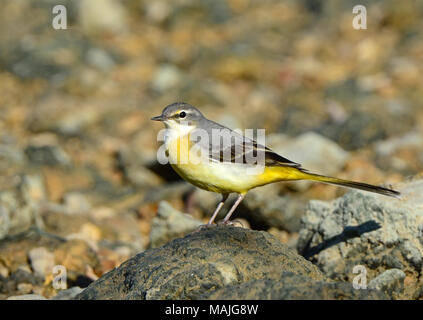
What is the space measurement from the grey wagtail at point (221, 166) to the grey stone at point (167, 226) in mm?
1296

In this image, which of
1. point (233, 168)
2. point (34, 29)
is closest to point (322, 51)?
point (34, 29)

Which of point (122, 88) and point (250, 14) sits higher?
point (250, 14)

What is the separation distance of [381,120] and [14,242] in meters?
8.19

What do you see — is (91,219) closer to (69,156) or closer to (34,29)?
(69,156)

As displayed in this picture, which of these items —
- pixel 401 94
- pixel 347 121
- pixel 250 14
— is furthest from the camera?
pixel 250 14

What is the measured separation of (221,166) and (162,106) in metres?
8.11

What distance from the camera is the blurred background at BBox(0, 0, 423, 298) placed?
30.1ft

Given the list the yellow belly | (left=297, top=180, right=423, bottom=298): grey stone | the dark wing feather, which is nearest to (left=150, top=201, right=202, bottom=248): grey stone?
the yellow belly

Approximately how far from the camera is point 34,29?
62.1ft

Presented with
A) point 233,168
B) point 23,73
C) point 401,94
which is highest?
point 23,73

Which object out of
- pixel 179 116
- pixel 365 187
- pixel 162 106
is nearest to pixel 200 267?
pixel 365 187

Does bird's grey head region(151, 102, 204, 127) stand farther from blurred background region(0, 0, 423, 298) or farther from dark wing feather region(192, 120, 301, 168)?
blurred background region(0, 0, 423, 298)

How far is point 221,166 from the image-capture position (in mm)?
6664

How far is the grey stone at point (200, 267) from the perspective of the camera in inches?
191
